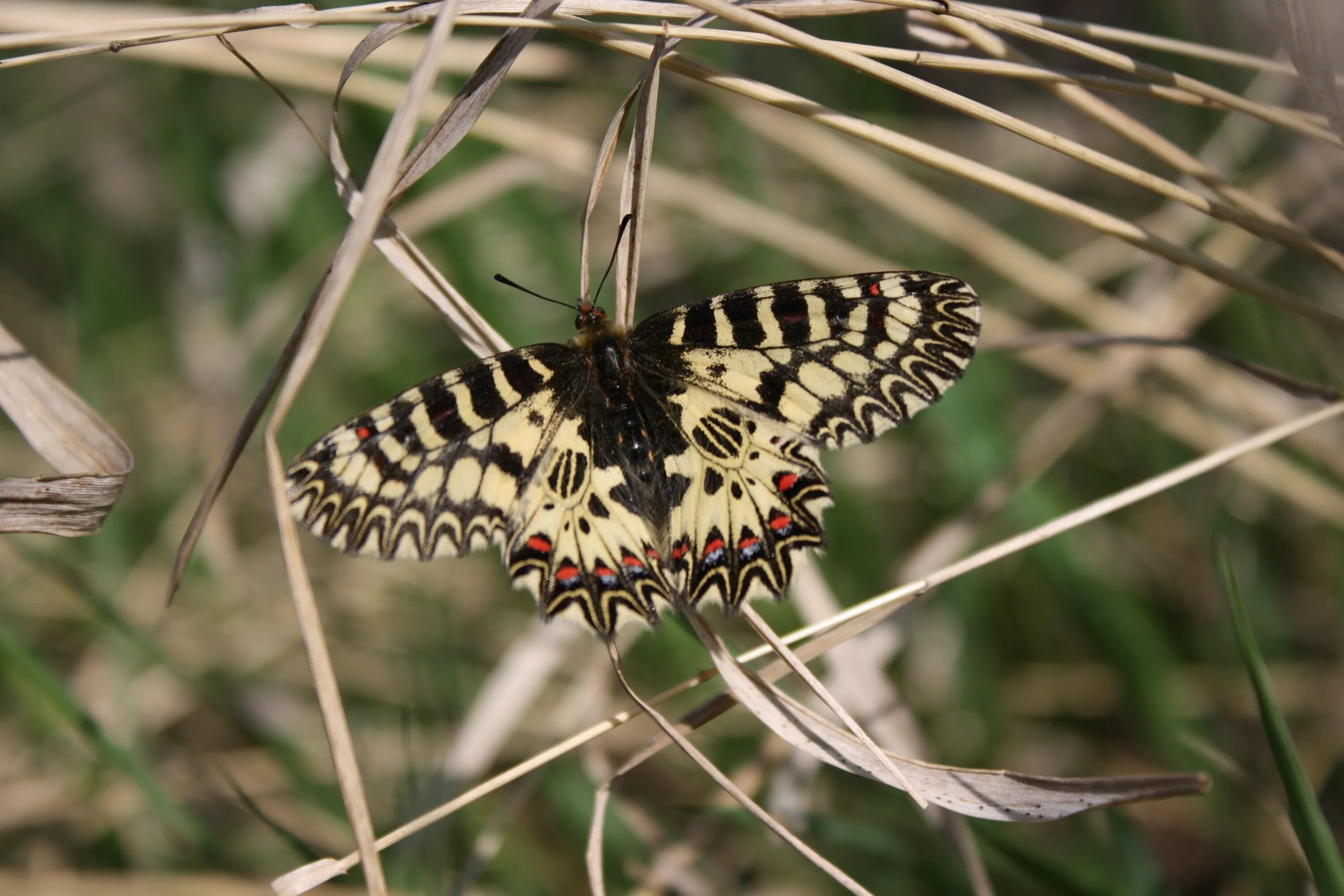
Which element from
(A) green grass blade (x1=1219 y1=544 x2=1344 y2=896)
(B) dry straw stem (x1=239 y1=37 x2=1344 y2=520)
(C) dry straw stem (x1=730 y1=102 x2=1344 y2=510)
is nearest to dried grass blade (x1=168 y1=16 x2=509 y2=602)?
(B) dry straw stem (x1=239 y1=37 x2=1344 y2=520)

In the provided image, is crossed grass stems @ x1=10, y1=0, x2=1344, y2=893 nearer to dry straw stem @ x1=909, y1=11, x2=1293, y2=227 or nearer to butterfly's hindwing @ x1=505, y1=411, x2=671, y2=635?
dry straw stem @ x1=909, y1=11, x2=1293, y2=227

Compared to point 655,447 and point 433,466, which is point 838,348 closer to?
point 655,447

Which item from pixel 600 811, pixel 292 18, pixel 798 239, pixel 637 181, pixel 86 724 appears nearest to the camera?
pixel 292 18

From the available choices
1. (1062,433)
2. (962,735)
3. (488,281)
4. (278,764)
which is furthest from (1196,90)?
(278,764)

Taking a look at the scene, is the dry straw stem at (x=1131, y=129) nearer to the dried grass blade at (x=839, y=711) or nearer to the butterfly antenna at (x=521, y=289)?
the butterfly antenna at (x=521, y=289)

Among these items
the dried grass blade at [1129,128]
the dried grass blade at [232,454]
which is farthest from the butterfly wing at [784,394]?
the dried grass blade at [232,454]

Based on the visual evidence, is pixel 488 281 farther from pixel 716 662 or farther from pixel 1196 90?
pixel 1196 90

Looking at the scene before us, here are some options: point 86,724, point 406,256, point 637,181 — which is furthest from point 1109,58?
point 86,724

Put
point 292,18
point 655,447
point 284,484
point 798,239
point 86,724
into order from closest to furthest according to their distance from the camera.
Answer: point 284,484
point 292,18
point 86,724
point 655,447
point 798,239
